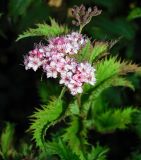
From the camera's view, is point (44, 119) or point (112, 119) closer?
point (44, 119)

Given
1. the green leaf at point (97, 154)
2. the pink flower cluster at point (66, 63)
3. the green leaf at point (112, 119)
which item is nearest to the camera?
the pink flower cluster at point (66, 63)

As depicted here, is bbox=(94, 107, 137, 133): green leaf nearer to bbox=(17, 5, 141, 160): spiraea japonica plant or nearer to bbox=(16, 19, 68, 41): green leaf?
bbox=(17, 5, 141, 160): spiraea japonica plant

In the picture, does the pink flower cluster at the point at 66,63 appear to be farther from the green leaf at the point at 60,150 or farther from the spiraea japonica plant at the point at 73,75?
the green leaf at the point at 60,150

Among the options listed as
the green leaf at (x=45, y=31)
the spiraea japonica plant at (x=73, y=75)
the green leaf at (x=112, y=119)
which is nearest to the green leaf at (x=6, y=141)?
the spiraea japonica plant at (x=73, y=75)

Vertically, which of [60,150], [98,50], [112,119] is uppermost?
[98,50]

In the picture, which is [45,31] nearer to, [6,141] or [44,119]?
[44,119]

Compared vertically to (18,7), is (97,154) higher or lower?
lower

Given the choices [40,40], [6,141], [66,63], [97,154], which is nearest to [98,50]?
[66,63]
